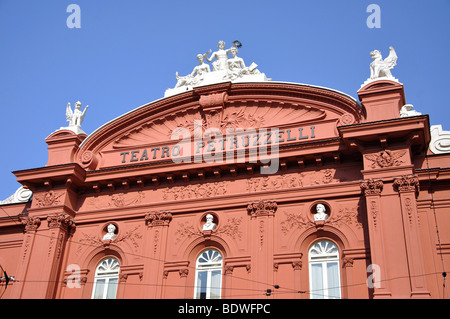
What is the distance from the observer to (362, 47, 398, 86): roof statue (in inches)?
846

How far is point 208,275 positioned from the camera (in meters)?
21.1

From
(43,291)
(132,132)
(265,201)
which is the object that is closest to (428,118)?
(265,201)

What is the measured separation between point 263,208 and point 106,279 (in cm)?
641

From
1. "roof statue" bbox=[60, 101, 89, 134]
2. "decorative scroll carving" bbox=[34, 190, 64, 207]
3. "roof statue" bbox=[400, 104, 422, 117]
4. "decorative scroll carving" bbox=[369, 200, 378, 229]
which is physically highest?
"roof statue" bbox=[60, 101, 89, 134]

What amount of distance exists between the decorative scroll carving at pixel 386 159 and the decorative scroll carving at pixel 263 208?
360 cm

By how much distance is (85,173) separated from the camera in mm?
23688

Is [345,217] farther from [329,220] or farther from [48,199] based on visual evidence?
[48,199]

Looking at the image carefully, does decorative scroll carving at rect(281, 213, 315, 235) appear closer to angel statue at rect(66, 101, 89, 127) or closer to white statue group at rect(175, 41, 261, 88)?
white statue group at rect(175, 41, 261, 88)

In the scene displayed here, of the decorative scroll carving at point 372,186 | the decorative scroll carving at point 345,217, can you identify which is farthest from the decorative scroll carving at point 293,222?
the decorative scroll carving at point 372,186

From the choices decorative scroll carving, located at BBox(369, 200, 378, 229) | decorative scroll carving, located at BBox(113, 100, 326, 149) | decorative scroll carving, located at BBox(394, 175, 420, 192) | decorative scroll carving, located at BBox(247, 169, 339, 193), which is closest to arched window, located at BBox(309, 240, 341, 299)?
decorative scroll carving, located at BBox(369, 200, 378, 229)

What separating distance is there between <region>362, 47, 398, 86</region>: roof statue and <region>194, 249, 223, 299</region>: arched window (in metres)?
8.17

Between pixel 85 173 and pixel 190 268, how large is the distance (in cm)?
587

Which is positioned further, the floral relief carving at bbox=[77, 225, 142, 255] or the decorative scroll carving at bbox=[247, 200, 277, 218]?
the floral relief carving at bbox=[77, 225, 142, 255]

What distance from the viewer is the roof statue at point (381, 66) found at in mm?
21484
